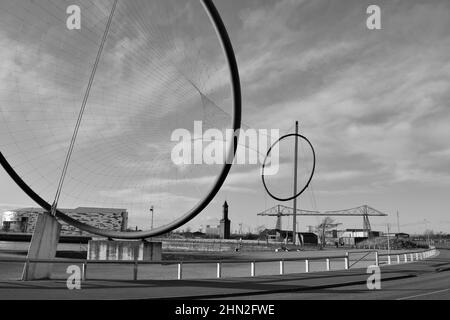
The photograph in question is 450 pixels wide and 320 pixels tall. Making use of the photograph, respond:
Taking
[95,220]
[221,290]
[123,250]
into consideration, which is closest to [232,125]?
[221,290]

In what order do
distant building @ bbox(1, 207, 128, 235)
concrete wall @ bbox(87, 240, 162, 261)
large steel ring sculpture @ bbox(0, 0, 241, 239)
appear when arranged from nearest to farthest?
large steel ring sculpture @ bbox(0, 0, 241, 239)
concrete wall @ bbox(87, 240, 162, 261)
distant building @ bbox(1, 207, 128, 235)

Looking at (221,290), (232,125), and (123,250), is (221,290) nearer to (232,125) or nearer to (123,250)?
(232,125)

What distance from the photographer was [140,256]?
143ft

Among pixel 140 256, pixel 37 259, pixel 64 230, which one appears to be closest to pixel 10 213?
pixel 64 230

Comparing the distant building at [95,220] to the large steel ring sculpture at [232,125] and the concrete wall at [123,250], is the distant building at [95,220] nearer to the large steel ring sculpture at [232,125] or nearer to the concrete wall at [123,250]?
the concrete wall at [123,250]

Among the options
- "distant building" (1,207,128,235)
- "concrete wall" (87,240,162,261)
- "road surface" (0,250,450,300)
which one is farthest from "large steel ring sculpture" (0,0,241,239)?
"distant building" (1,207,128,235)

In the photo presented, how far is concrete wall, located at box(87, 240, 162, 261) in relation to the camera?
43344mm

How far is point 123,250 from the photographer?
43.8 m

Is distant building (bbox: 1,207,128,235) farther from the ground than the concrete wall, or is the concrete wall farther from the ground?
distant building (bbox: 1,207,128,235)

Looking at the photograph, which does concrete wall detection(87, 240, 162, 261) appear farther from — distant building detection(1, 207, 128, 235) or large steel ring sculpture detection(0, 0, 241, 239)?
distant building detection(1, 207, 128, 235)

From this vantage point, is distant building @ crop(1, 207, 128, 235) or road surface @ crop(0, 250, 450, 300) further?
distant building @ crop(1, 207, 128, 235)

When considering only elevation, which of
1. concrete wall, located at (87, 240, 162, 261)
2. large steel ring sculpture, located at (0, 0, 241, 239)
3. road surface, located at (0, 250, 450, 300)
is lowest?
road surface, located at (0, 250, 450, 300)
